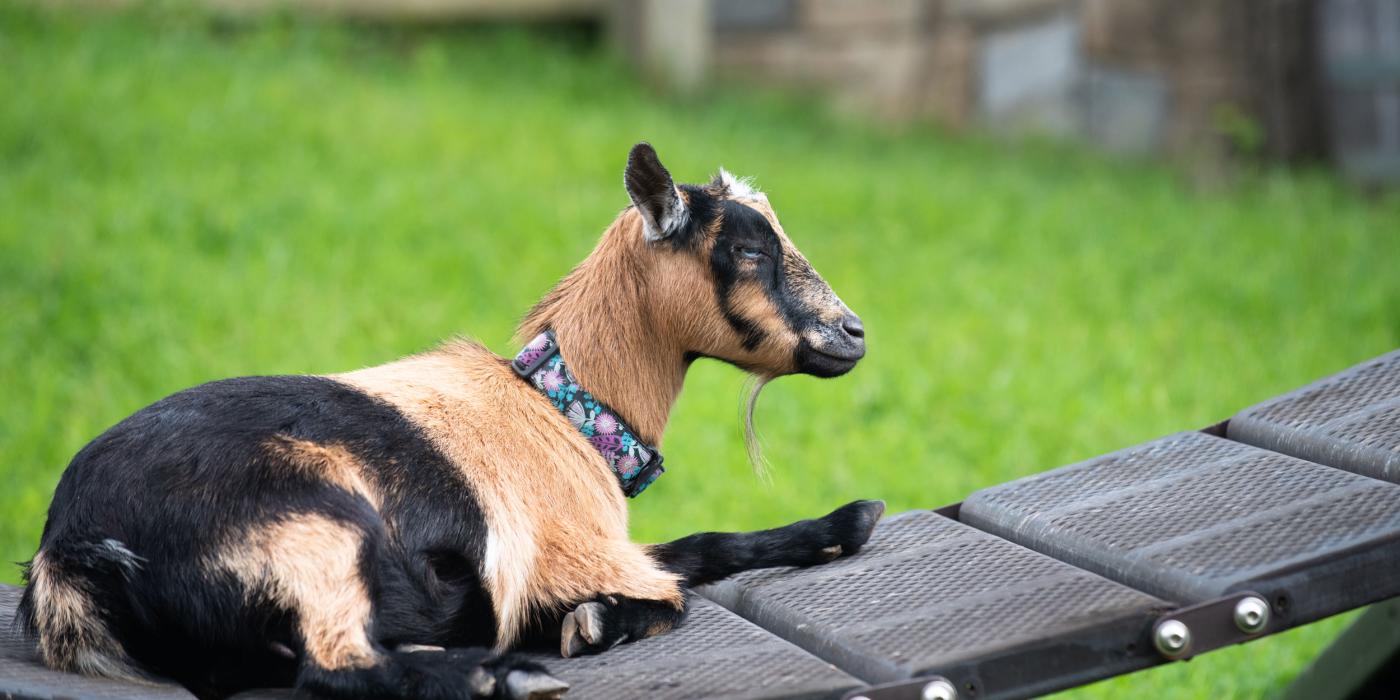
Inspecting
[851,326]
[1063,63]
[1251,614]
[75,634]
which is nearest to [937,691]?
[1251,614]

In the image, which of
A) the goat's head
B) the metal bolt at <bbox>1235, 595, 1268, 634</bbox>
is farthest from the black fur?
the metal bolt at <bbox>1235, 595, 1268, 634</bbox>

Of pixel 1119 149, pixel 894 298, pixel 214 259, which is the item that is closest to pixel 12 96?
pixel 214 259

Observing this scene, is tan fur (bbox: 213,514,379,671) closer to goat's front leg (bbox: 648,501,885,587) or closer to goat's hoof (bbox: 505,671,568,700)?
goat's hoof (bbox: 505,671,568,700)

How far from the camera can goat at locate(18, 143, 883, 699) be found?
7.93ft

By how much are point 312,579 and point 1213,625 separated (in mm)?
1495

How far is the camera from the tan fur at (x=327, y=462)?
99.2 inches

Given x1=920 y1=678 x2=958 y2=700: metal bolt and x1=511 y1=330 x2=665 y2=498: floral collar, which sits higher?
x1=511 y1=330 x2=665 y2=498: floral collar

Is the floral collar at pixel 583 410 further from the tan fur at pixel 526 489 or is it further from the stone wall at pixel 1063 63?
the stone wall at pixel 1063 63

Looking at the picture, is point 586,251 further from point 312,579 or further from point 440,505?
point 312,579

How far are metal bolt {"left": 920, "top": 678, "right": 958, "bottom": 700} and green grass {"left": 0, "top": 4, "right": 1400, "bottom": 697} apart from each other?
176cm

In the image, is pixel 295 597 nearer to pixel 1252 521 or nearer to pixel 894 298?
pixel 1252 521

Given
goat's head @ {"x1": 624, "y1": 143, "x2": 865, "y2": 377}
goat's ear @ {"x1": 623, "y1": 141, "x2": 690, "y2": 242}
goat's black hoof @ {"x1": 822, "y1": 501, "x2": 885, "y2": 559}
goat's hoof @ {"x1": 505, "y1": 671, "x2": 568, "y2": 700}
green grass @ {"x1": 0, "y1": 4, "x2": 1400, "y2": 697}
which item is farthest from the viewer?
green grass @ {"x1": 0, "y1": 4, "x2": 1400, "y2": 697}

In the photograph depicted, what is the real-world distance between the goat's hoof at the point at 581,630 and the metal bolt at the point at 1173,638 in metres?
0.98

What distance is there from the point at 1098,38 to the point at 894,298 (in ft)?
13.7
